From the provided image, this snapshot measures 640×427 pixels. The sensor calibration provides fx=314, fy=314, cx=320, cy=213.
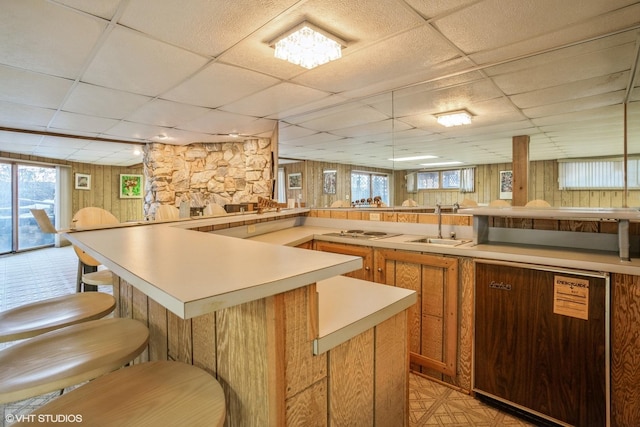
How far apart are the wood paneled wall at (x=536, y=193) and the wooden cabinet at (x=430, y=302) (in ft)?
5.35

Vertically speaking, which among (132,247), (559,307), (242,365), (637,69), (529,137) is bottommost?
(559,307)

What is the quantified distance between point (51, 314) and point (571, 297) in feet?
8.20

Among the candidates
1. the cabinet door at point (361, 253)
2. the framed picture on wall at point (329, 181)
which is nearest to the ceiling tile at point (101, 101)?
the cabinet door at point (361, 253)

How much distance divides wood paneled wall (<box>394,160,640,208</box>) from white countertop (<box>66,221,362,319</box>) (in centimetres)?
283

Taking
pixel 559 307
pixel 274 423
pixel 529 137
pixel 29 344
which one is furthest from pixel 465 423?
pixel 529 137

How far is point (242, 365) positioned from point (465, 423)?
165cm

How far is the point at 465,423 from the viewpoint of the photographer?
1.82 m

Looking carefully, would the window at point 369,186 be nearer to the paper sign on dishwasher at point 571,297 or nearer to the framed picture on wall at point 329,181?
the framed picture on wall at point 329,181

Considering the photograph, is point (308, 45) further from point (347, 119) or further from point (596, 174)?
point (596, 174)

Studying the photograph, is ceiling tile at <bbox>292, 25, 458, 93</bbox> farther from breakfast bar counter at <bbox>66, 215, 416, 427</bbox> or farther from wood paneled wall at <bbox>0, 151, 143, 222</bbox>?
wood paneled wall at <bbox>0, 151, 143, 222</bbox>

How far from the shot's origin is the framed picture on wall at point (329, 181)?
5957mm

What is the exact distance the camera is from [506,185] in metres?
3.31

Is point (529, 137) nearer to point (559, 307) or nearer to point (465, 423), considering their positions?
point (559, 307)

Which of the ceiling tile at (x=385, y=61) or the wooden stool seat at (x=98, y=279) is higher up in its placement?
the ceiling tile at (x=385, y=61)
